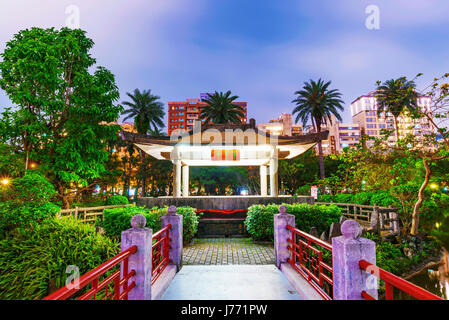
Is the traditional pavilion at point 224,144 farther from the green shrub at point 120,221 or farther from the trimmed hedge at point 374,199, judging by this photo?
the green shrub at point 120,221

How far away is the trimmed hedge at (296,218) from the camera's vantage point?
10211 millimetres

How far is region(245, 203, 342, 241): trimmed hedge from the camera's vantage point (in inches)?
402

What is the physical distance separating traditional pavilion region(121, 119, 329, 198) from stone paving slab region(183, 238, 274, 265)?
6.19 meters

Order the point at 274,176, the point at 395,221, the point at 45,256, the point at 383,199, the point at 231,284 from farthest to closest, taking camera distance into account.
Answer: the point at 274,176 → the point at 383,199 → the point at 395,221 → the point at 45,256 → the point at 231,284

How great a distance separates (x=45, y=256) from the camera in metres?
5.49

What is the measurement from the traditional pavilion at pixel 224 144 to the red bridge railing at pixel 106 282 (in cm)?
1171

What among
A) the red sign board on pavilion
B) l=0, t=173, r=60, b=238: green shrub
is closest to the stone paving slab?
l=0, t=173, r=60, b=238: green shrub

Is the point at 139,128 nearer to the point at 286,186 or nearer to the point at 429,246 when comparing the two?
the point at 286,186

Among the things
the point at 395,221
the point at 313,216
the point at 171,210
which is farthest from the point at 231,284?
the point at 395,221

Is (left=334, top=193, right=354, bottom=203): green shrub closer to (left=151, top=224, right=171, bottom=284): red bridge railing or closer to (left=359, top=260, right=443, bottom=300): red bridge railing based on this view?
(left=151, top=224, right=171, bottom=284): red bridge railing

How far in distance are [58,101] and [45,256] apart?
1111cm

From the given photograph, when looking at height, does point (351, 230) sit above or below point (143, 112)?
below

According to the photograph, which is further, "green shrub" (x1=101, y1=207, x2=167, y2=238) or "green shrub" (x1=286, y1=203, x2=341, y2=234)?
"green shrub" (x1=286, y1=203, x2=341, y2=234)

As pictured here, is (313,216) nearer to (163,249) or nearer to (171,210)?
(171,210)
